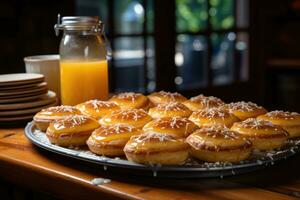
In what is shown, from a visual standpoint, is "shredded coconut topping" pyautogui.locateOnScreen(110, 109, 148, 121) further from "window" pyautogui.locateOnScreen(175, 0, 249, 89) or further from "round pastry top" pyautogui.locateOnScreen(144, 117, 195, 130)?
"window" pyautogui.locateOnScreen(175, 0, 249, 89)

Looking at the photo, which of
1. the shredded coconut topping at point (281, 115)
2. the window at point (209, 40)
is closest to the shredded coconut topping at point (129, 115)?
the shredded coconut topping at point (281, 115)

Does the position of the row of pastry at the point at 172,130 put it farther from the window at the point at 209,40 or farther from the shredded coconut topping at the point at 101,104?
the window at the point at 209,40

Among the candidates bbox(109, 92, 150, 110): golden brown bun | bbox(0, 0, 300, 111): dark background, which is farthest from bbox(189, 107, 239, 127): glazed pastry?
bbox(0, 0, 300, 111): dark background

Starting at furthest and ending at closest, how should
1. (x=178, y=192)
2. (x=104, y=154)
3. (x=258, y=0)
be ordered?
(x=258, y=0) → (x=104, y=154) → (x=178, y=192)

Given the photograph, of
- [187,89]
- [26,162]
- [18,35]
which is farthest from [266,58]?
[26,162]

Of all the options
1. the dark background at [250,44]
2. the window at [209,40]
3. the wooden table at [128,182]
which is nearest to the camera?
the wooden table at [128,182]

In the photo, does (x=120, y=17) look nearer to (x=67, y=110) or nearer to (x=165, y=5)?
(x=165, y=5)
